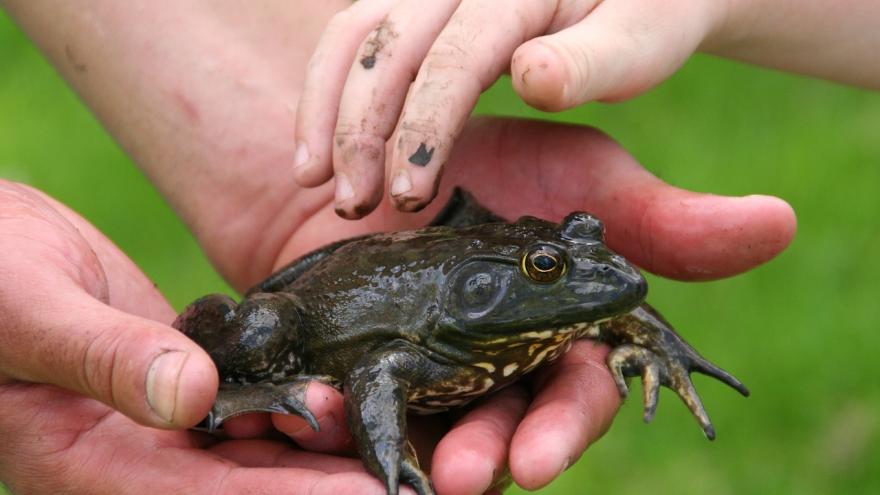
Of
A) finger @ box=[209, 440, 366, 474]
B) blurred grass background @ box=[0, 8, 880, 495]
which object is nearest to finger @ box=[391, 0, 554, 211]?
finger @ box=[209, 440, 366, 474]

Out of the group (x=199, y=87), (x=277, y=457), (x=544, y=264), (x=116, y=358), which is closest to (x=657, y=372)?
(x=544, y=264)

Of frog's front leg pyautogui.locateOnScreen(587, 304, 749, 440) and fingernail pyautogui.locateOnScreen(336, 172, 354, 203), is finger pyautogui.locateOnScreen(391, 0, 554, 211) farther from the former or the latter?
frog's front leg pyautogui.locateOnScreen(587, 304, 749, 440)

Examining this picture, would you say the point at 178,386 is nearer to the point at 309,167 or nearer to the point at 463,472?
the point at 463,472

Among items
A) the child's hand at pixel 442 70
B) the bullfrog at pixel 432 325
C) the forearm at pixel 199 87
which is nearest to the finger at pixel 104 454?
the bullfrog at pixel 432 325

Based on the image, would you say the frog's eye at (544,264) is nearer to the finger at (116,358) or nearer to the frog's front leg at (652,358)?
the frog's front leg at (652,358)

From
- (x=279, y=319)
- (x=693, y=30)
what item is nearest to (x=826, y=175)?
(x=693, y=30)
